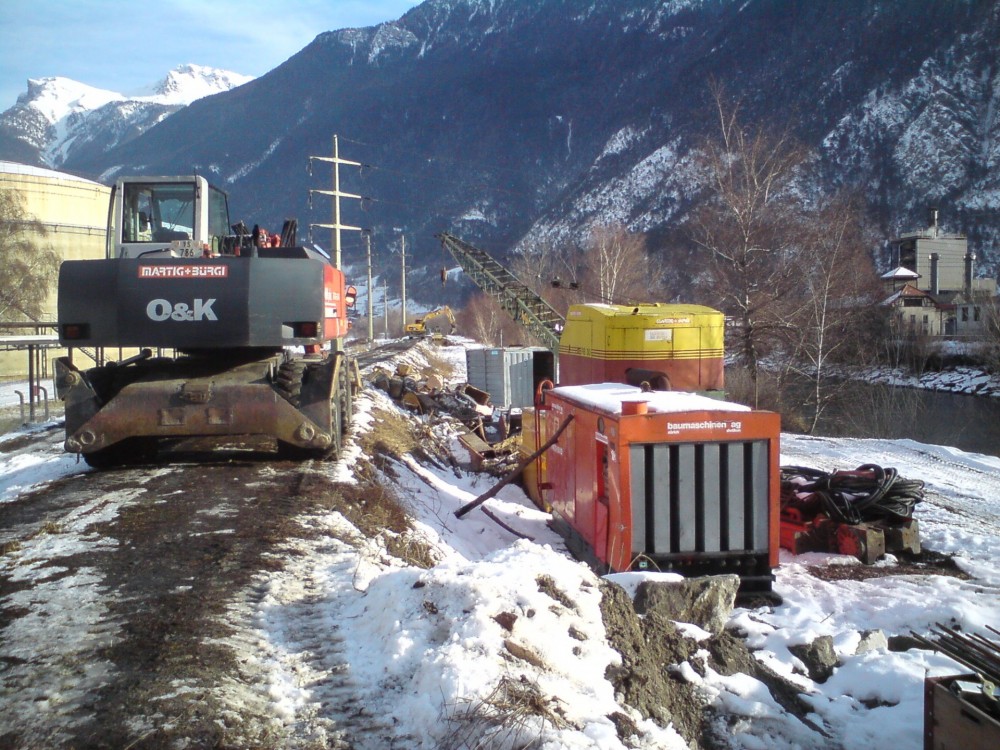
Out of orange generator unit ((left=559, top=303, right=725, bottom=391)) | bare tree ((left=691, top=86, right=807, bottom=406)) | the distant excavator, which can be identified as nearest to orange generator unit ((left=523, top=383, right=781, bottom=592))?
orange generator unit ((left=559, top=303, right=725, bottom=391))

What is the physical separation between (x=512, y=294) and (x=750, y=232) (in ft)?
24.7

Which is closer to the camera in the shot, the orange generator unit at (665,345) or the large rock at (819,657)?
the large rock at (819,657)

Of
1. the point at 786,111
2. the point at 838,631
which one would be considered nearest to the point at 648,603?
the point at 838,631

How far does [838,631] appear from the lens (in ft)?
20.2

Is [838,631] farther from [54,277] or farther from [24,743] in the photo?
[54,277]

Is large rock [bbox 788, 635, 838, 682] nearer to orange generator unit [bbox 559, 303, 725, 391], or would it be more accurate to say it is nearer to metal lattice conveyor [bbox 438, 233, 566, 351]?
orange generator unit [bbox 559, 303, 725, 391]

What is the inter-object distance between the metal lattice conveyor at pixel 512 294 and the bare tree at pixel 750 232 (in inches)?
207

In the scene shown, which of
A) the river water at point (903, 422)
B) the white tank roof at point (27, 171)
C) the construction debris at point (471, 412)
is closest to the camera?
the construction debris at point (471, 412)

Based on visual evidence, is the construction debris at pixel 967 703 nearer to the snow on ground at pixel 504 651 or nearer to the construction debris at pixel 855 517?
the snow on ground at pixel 504 651

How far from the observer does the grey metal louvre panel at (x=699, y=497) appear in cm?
712

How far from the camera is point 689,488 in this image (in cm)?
720

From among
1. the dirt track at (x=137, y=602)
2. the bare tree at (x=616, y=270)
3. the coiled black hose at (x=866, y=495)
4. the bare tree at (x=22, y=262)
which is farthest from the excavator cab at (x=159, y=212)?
the bare tree at (x=22, y=262)

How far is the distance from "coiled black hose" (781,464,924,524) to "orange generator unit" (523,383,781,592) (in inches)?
87.7

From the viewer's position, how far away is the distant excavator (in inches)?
2325
